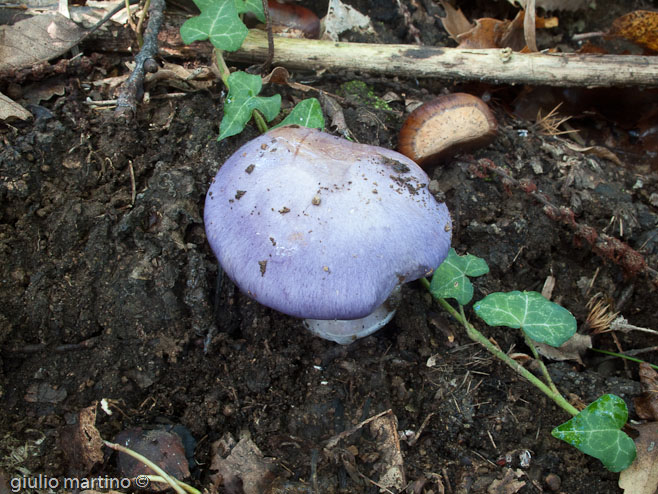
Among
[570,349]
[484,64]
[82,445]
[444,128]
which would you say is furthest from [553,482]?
[484,64]

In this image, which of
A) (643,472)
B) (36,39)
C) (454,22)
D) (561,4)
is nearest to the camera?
(643,472)

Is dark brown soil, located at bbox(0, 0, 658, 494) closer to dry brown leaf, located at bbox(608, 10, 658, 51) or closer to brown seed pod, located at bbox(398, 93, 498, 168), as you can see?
brown seed pod, located at bbox(398, 93, 498, 168)

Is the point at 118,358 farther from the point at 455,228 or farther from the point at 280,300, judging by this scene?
the point at 455,228

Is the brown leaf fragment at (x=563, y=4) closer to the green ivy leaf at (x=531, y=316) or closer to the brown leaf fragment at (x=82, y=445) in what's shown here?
the green ivy leaf at (x=531, y=316)

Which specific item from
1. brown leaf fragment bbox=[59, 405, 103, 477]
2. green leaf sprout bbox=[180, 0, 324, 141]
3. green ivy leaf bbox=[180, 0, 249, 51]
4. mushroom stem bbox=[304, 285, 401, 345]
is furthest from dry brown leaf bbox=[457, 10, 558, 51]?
brown leaf fragment bbox=[59, 405, 103, 477]

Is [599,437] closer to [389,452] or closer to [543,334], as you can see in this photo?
[543,334]

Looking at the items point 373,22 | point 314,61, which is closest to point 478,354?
point 314,61
